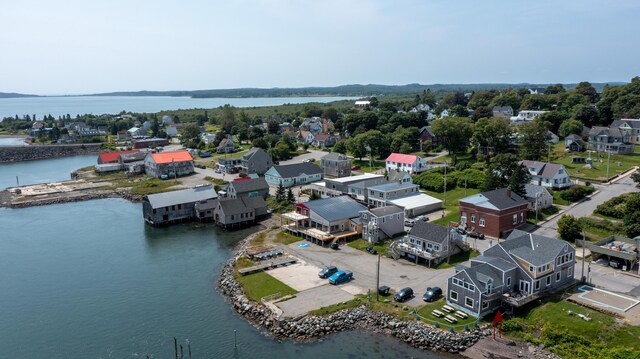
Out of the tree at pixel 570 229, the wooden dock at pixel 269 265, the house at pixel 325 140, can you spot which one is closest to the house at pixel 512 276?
the tree at pixel 570 229

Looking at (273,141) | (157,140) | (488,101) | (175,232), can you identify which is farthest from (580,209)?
(157,140)

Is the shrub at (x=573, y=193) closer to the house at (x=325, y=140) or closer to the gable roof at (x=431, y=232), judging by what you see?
the gable roof at (x=431, y=232)

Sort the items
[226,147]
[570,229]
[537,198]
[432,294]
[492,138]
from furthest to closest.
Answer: [226,147] → [492,138] → [537,198] → [570,229] → [432,294]

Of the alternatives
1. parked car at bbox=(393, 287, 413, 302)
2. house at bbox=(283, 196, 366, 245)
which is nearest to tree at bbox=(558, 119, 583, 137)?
house at bbox=(283, 196, 366, 245)

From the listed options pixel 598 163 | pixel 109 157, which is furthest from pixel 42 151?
pixel 598 163

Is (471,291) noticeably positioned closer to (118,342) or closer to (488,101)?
(118,342)

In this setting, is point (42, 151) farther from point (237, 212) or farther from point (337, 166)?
point (237, 212)

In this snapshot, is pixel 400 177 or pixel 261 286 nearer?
pixel 261 286
